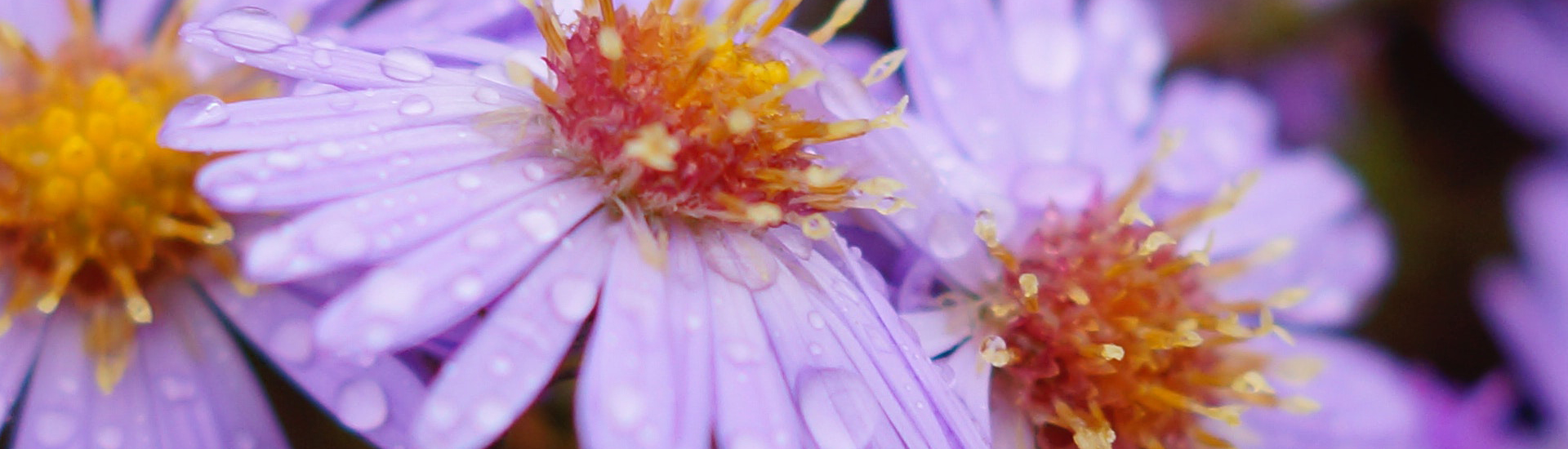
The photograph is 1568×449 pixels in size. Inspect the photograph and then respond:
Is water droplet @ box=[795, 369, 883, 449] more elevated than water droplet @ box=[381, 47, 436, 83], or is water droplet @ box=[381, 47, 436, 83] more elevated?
water droplet @ box=[381, 47, 436, 83]

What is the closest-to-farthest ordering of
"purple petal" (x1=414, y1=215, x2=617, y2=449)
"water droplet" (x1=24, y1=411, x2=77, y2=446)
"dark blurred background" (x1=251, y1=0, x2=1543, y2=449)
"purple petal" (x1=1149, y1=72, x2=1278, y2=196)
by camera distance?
"purple petal" (x1=414, y1=215, x2=617, y2=449), "water droplet" (x1=24, y1=411, x2=77, y2=446), "purple petal" (x1=1149, y1=72, x2=1278, y2=196), "dark blurred background" (x1=251, y1=0, x2=1543, y2=449)

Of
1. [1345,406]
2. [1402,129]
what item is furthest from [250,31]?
[1402,129]

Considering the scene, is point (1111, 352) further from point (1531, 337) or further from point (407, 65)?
point (1531, 337)

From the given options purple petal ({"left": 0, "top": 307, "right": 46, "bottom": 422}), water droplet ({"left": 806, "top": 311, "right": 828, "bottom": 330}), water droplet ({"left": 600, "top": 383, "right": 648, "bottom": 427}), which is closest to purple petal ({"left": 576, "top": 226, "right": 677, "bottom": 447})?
water droplet ({"left": 600, "top": 383, "right": 648, "bottom": 427})

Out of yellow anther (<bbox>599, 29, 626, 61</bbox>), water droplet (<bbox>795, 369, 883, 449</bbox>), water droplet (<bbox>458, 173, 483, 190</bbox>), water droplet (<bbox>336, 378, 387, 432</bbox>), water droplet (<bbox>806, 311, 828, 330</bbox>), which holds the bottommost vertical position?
water droplet (<bbox>336, 378, 387, 432</bbox>)

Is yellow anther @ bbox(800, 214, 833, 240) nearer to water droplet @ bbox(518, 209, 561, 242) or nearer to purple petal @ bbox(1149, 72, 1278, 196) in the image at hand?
water droplet @ bbox(518, 209, 561, 242)

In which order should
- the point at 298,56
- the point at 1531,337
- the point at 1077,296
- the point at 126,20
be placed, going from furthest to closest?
the point at 1531,337 < the point at 126,20 < the point at 1077,296 < the point at 298,56

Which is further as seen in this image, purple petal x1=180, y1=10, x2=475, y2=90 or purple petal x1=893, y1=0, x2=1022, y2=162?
purple petal x1=893, y1=0, x2=1022, y2=162
